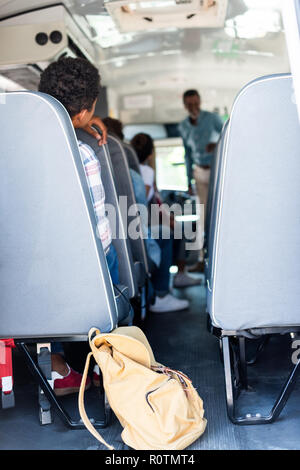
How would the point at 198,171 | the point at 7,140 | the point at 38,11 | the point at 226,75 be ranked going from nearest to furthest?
the point at 7,140 < the point at 38,11 < the point at 198,171 < the point at 226,75

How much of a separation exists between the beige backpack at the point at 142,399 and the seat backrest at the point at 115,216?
88 cm

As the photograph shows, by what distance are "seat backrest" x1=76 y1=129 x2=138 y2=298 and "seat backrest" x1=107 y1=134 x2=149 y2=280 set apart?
0.32 meters

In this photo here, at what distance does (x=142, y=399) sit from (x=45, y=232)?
714 millimetres

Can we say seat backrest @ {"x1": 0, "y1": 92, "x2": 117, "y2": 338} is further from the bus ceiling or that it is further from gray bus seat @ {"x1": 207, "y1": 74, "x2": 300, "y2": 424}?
the bus ceiling

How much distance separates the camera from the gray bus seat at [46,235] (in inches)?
81.6

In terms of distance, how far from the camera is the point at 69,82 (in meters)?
2.47

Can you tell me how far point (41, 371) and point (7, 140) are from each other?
927 mm

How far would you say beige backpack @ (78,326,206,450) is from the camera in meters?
1.96

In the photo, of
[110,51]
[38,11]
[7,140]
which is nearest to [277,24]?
[110,51]

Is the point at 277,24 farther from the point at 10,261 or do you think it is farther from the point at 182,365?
the point at 10,261

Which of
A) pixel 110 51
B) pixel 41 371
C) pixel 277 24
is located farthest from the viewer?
pixel 110 51

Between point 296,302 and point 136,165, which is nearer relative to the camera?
point 296,302

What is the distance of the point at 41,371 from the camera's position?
227cm
